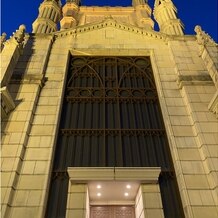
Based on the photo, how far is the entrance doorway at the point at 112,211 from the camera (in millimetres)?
10648

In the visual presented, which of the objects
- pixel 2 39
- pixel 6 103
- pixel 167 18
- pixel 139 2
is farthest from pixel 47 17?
pixel 139 2

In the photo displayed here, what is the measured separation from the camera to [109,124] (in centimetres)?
1229

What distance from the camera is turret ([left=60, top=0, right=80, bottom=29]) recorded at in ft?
73.8

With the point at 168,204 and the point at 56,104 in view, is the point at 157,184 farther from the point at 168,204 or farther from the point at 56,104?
the point at 56,104

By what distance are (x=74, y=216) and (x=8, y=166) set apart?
331 centimetres

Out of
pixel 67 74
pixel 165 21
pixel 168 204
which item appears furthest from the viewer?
pixel 165 21

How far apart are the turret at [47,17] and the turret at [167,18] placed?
8547 mm

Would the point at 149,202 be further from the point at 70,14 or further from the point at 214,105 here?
the point at 70,14

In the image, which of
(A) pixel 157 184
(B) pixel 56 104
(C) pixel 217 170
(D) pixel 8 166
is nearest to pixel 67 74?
(B) pixel 56 104

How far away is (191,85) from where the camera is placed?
43.2ft

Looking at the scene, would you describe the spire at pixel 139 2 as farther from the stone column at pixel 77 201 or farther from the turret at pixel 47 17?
the stone column at pixel 77 201

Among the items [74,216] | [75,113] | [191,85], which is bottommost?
[74,216]

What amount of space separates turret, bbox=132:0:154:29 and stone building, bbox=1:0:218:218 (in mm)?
5668

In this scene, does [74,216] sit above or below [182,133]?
below
